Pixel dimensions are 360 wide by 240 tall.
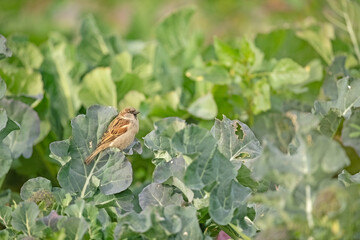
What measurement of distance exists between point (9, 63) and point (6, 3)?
2.73m

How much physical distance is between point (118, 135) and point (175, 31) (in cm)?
94

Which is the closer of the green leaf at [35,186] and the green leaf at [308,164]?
the green leaf at [308,164]

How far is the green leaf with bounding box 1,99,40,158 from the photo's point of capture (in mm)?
1377

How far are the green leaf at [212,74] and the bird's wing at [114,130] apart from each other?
48 centimetres

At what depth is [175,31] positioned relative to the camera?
194 centimetres

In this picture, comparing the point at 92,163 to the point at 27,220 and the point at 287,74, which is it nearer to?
the point at 27,220

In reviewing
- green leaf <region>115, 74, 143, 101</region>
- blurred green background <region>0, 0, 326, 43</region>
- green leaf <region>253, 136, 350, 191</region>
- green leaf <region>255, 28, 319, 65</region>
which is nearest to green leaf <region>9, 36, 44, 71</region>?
green leaf <region>115, 74, 143, 101</region>

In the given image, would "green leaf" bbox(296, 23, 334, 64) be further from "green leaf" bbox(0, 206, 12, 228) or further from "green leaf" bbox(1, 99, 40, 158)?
"green leaf" bbox(0, 206, 12, 228)

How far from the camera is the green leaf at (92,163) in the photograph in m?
1.04

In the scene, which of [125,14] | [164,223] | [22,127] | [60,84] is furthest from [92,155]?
[125,14]

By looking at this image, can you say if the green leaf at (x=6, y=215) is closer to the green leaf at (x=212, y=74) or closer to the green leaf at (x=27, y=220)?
the green leaf at (x=27, y=220)

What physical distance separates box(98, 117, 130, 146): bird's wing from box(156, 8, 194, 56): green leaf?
843 millimetres

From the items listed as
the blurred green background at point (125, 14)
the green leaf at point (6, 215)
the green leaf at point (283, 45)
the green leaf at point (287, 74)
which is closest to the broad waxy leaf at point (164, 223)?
the green leaf at point (6, 215)

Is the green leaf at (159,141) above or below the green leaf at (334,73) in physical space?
above
